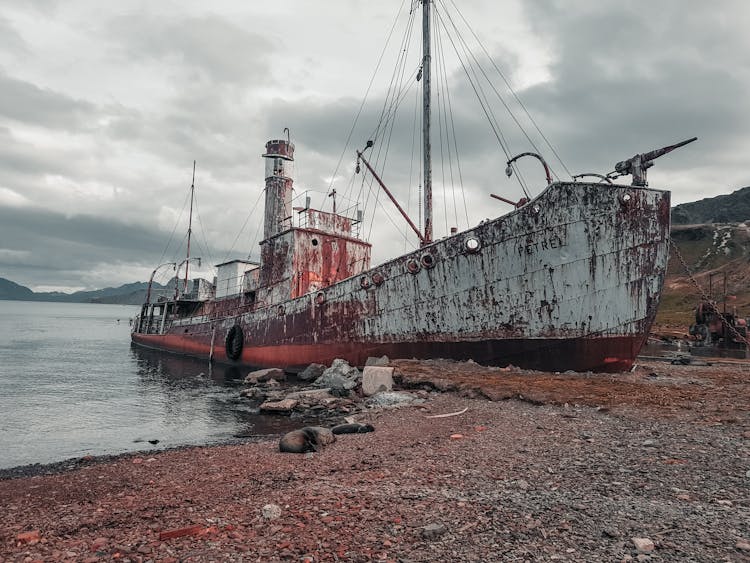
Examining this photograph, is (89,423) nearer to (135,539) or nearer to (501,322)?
(135,539)

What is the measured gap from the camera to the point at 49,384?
21.0 m

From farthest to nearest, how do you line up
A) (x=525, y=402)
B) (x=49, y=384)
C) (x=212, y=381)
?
1. (x=212, y=381)
2. (x=49, y=384)
3. (x=525, y=402)

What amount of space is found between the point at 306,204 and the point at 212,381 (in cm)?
1081

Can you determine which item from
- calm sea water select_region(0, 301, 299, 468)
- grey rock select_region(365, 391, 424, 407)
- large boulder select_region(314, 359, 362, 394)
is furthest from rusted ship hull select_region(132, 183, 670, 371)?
calm sea water select_region(0, 301, 299, 468)

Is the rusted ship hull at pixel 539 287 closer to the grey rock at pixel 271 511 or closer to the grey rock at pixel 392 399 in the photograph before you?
the grey rock at pixel 392 399

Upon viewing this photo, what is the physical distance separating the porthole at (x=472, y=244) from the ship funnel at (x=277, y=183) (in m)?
14.8

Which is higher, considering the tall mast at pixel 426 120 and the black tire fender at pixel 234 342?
the tall mast at pixel 426 120

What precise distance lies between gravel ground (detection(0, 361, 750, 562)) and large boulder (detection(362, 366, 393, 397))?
A: 4.73 metres

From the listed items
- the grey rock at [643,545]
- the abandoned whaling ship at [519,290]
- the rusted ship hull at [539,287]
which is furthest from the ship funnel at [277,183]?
the grey rock at [643,545]

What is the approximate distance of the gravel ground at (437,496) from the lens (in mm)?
3783

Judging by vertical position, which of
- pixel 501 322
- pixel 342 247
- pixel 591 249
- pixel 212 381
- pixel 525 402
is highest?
pixel 342 247

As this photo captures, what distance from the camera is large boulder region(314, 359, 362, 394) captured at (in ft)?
50.5

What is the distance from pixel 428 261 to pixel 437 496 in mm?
11855

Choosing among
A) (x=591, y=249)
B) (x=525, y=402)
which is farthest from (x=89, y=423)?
(x=591, y=249)
